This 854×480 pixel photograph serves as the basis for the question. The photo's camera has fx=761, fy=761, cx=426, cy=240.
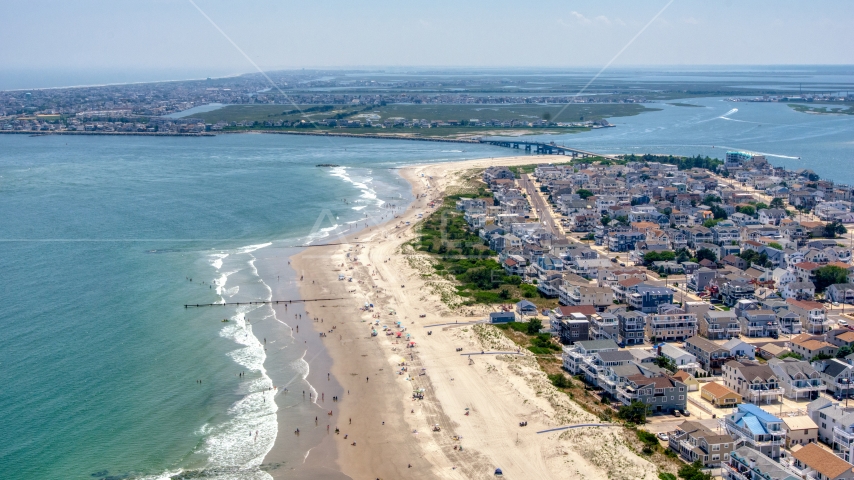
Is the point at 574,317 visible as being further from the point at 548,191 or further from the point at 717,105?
the point at 717,105

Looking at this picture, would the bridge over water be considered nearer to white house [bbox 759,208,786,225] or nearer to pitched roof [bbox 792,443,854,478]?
white house [bbox 759,208,786,225]

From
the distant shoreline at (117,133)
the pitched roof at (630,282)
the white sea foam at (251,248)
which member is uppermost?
the distant shoreline at (117,133)

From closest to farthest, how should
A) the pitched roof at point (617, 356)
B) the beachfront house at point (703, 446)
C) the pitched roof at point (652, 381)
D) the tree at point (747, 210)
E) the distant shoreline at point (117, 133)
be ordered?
the beachfront house at point (703, 446), the pitched roof at point (652, 381), the pitched roof at point (617, 356), the tree at point (747, 210), the distant shoreline at point (117, 133)

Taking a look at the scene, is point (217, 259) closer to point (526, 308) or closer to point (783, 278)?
point (526, 308)

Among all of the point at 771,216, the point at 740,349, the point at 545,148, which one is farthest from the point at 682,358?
the point at 545,148

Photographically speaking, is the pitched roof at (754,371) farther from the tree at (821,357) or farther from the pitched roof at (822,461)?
the pitched roof at (822,461)

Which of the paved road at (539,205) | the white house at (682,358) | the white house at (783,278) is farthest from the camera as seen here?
the paved road at (539,205)

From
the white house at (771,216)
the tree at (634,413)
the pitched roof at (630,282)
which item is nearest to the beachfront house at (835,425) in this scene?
the tree at (634,413)
